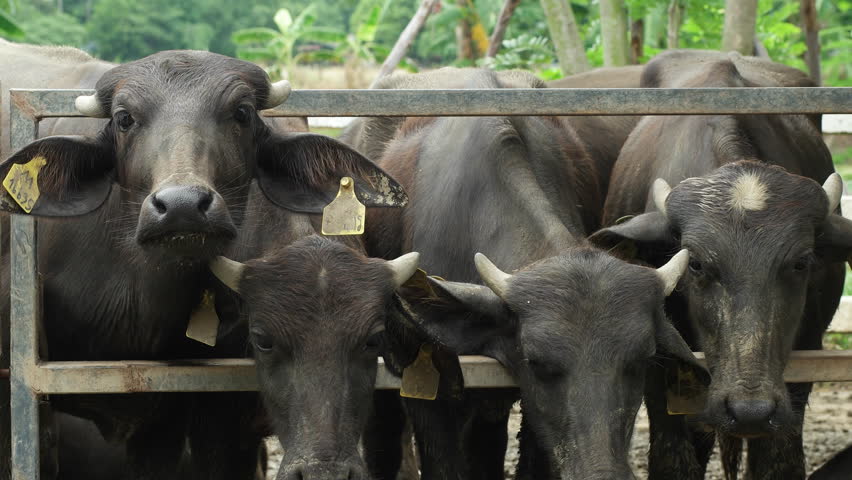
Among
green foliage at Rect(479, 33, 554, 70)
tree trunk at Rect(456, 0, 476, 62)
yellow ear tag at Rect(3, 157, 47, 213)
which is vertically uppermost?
tree trunk at Rect(456, 0, 476, 62)

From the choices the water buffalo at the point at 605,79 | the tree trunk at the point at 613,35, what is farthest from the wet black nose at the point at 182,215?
the tree trunk at the point at 613,35

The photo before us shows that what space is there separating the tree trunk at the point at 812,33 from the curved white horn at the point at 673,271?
19.0 ft

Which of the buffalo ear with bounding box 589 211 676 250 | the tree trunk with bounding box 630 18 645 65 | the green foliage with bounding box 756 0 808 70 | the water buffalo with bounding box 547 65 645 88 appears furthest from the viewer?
the green foliage with bounding box 756 0 808 70

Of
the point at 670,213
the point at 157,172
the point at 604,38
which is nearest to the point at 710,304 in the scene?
the point at 670,213

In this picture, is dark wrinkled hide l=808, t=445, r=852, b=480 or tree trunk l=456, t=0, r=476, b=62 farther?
tree trunk l=456, t=0, r=476, b=62

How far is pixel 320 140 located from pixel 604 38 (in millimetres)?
5511

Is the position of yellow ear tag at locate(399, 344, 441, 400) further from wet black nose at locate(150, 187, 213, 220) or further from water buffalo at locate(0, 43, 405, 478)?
wet black nose at locate(150, 187, 213, 220)

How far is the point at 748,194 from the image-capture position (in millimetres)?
4910

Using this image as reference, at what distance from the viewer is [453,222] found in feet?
17.9

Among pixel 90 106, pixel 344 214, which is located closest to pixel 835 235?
pixel 344 214

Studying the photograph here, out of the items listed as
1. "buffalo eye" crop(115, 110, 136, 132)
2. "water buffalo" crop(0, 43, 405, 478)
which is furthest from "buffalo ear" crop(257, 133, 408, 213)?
"buffalo eye" crop(115, 110, 136, 132)

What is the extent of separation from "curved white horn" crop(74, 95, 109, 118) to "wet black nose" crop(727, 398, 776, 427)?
2.65m

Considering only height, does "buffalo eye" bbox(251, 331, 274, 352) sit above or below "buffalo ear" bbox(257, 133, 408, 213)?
below

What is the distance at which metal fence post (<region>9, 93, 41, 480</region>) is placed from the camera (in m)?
4.48
